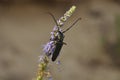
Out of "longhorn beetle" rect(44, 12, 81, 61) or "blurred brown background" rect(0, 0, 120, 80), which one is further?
"blurred brown background" rect(0, 0, 120, 80)

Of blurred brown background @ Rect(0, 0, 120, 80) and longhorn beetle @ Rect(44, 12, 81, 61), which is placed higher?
blurred brown background @ Rect(0, 0, 120, 80)

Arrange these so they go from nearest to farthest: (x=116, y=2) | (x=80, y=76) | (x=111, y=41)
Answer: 1. (x=80, y=76)
2. (x=111, y=41)
3. (x=116, y=2)

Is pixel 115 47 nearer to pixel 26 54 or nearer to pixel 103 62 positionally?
pixel 103 62

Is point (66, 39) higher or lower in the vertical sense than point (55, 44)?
higher

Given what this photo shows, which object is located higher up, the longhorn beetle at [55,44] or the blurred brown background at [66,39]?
the blurred brown background at [66,39]

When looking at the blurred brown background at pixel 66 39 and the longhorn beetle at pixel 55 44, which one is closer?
the longhorn beetle at pixel 55 44

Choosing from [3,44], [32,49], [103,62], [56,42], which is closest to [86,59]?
[103,62]

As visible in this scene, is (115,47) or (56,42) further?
(115,47)

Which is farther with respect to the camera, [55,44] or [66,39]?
[66,39]
